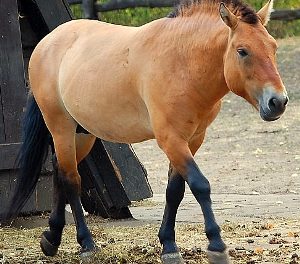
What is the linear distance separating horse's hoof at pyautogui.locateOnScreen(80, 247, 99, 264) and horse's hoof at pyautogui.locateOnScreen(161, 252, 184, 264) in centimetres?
60

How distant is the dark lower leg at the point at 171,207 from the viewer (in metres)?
5.91

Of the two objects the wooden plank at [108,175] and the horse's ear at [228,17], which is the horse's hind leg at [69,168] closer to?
the wooden plank at [108,175]

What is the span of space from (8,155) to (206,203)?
8.93 ft

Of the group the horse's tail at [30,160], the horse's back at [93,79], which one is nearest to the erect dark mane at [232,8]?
the horse's back at [93,79]

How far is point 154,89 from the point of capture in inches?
222

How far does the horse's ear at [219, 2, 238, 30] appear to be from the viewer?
208 inches

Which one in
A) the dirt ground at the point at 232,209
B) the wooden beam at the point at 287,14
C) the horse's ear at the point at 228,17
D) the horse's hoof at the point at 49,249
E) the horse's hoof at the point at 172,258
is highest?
the horse's ear at the point at 228,17

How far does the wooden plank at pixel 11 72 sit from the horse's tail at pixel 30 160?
94 centimetres

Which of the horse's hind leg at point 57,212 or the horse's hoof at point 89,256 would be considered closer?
the horse's hoof at point 89,256

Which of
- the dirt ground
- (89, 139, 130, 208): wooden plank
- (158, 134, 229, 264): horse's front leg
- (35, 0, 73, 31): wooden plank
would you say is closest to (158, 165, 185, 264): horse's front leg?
the dirt ground

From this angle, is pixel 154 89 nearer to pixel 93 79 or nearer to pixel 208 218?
pixel 93 79

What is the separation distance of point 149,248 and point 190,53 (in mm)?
1522

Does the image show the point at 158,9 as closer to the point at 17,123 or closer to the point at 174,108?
the point at 17,123

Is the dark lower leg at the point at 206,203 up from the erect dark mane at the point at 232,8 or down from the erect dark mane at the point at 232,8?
down
